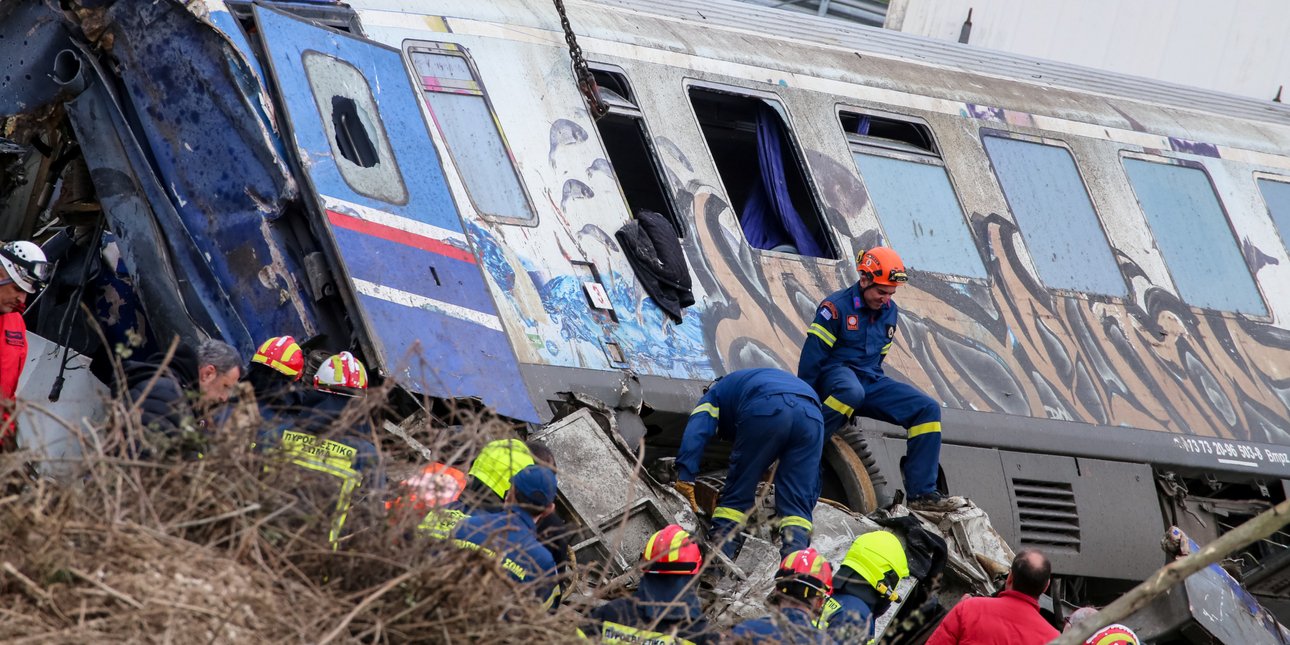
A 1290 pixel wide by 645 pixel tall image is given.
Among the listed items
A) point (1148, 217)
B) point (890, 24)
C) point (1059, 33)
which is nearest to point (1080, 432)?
point (1148, 217)

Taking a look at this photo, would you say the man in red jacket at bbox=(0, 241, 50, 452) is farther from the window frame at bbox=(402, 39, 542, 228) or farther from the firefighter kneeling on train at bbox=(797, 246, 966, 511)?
the firefighter kneeling on train at bbox=(797, 246, 966, 511)

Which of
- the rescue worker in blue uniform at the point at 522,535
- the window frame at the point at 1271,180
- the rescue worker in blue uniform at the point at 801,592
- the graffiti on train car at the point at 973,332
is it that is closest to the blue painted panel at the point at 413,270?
the graffiti on train car at the point at 973,332

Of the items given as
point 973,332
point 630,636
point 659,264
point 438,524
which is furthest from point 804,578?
point 973,332

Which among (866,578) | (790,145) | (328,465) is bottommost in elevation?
(866,578)

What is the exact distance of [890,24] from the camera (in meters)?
22.1

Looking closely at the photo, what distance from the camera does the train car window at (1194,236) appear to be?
42.1 ft

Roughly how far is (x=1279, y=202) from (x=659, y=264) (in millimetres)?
6342

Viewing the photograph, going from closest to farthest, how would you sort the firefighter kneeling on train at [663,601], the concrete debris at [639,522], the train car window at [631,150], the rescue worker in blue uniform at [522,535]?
the rescue worker in blue uniform at [522,535], the firefighter kneeling on train at [663,601], the concrete debris at [639,522], the train car window at [631,150]

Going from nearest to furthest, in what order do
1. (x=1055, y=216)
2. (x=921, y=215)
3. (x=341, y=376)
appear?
(x=341, y=376) < (x=921, y=215) < (x=1055, y=216)

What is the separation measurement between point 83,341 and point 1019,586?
4834 mm

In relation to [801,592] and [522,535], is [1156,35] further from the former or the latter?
[522,535]

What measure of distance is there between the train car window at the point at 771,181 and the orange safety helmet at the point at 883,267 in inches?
55.1

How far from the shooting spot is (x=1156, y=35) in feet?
78.3

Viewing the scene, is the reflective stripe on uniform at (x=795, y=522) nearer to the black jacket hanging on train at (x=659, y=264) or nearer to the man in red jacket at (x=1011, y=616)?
the man in red jacket at (x=1011, y=616)
